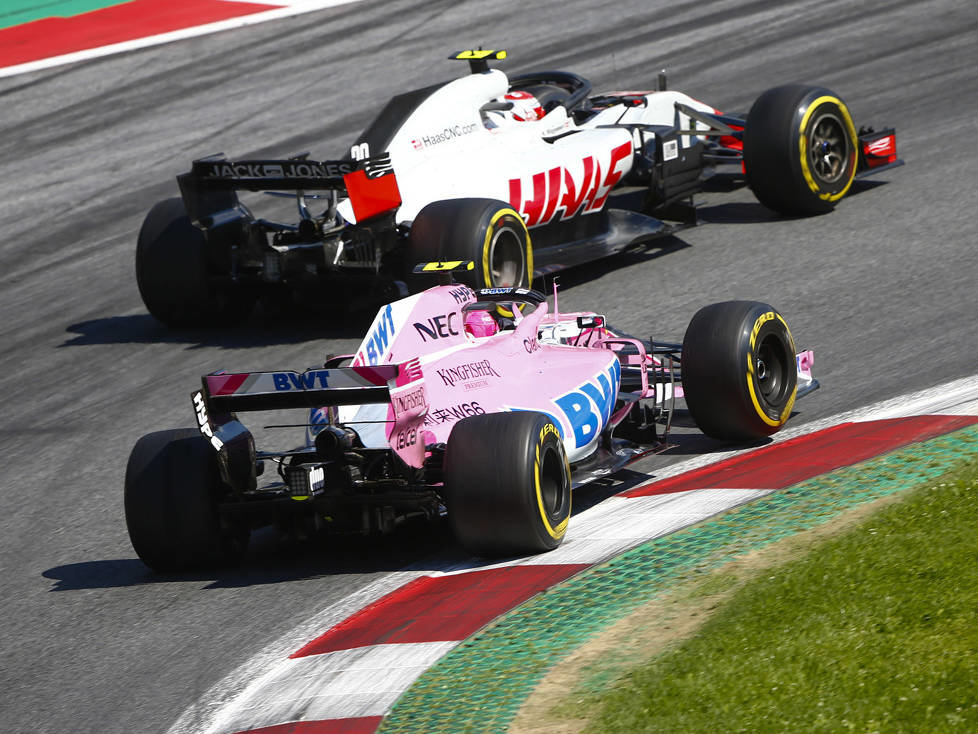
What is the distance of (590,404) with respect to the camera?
26.3 feet

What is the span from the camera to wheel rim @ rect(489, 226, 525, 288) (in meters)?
11.6

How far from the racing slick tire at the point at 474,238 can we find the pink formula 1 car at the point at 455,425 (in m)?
2.23

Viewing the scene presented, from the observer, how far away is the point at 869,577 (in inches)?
230

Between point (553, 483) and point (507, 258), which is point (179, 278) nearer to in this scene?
point (507, 258)

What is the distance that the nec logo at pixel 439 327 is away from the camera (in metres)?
8.09

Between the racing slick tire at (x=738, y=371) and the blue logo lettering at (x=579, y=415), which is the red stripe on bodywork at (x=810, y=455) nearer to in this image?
the racing slick tire at (x=738, y=371)

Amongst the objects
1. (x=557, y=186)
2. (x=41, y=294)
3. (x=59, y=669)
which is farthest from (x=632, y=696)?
(x=41, y=294)

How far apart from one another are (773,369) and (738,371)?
55 centimetres

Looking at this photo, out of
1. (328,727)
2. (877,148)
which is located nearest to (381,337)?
(328,727)

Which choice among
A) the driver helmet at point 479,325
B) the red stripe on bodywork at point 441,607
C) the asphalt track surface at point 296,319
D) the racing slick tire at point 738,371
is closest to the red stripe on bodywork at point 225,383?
the asphalt track surface at point 296,319

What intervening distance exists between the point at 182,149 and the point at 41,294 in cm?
466

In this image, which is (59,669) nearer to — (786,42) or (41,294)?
(41,294)

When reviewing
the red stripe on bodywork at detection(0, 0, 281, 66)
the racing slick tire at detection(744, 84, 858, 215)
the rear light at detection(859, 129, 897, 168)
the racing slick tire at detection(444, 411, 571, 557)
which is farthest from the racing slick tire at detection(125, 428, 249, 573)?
the red stripe on bodywork at detection(0, 0, 281, 66)

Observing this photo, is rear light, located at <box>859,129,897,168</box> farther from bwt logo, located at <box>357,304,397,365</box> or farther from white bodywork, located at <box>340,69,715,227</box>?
bwt logo, located at <box>357,304,397,365</box>
